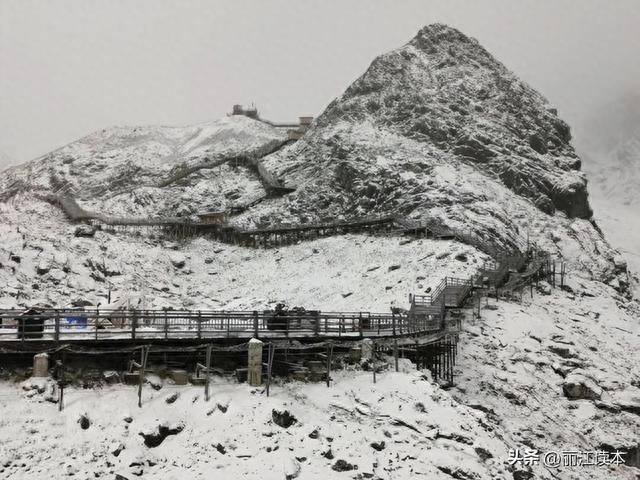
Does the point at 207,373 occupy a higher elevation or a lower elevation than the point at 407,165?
lower

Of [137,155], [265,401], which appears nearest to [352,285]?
[265,401]

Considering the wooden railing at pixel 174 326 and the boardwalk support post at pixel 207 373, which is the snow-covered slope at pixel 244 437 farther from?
the wooden railing at pixel 174 326

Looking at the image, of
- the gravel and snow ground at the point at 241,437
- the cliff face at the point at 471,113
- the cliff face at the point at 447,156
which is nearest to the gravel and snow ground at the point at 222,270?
the cliff face at the point at 447,156

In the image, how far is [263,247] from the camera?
227 feet

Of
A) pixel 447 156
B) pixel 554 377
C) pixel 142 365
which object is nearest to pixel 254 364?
pixel 142 365

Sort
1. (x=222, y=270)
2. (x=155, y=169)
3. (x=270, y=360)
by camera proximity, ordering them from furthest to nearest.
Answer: (x=155, y=169) → (x=222, y=270) → (x=270, y=360)

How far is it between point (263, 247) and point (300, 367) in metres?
46.2

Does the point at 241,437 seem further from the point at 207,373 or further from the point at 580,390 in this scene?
the point at 580,390

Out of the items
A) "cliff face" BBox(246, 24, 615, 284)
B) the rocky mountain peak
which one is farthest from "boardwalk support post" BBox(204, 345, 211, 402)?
the rocky mountain peak

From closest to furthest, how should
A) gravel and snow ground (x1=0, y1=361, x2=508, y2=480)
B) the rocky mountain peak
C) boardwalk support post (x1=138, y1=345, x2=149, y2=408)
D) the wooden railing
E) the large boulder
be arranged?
1. gravel and snow ground (x1=0, y1=361, x2=508, y2=480)
2. boardwalk support post (x1=138, y1=345, x2=149, y2=408)
3. the wooden railing
4. the large boulder
5. the rocky mountain peak

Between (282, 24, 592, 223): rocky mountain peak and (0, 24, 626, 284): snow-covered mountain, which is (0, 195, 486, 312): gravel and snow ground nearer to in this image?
(0, 24, 626, 284): snow-covered mountain

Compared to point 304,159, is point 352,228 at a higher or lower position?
lower

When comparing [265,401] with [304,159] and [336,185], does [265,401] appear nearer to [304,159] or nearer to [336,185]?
[336,185]

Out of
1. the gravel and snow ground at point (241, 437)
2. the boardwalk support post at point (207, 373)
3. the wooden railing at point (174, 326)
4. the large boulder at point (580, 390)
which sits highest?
the wooden railing at point (174, 326)
